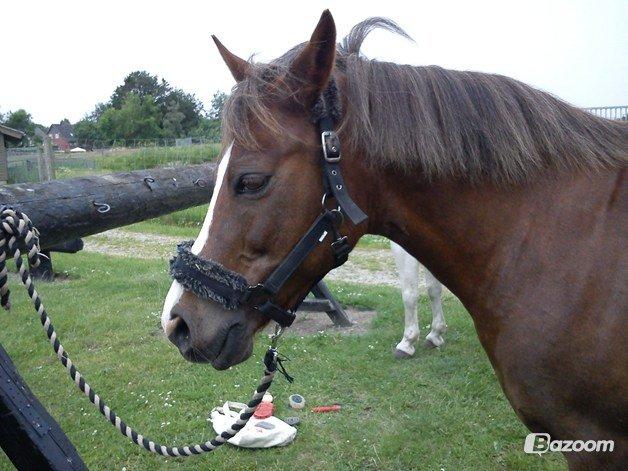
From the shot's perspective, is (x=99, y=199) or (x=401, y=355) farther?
(x=401, y=355)

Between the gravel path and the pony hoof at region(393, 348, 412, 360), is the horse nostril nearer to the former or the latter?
the pony hoof at region(393, 348, 412, 360)

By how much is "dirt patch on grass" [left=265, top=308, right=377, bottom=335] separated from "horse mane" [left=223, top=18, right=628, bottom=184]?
152 inches

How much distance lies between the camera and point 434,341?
5.07 meters

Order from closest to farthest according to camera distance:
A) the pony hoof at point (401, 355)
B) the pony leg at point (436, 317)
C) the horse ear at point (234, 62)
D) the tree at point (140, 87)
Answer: the horse ear at point (234, 62) → the pony hoof at point (401, 355) → the pony leg at point (436, 317) → the tree at point (140, 87)

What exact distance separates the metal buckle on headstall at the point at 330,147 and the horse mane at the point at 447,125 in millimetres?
83

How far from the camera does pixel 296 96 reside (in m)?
1.80

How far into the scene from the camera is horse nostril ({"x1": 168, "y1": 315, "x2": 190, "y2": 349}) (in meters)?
1.77

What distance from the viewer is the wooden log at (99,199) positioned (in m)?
3.12

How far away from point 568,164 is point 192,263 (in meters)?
1.45

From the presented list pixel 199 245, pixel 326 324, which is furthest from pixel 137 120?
pixel 199 245

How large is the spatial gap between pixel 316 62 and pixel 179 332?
110 cm

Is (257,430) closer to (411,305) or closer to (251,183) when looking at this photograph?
(411,305)

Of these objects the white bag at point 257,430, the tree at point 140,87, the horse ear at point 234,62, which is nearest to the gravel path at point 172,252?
the white bag at point 257,430

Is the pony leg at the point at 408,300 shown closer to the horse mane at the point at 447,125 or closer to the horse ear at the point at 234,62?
the horse mane at the point at 447,125
